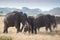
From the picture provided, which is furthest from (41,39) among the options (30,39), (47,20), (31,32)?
(47,20)

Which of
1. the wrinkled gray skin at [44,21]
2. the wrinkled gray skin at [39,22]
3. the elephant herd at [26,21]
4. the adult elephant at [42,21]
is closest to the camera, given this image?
the elephant herd at [26,21]

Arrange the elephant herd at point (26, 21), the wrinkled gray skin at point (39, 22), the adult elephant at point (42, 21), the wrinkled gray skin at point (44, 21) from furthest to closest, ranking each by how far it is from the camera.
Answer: the wrinkled gray skin at point (44, 21) < the adult elephant at point (42, 21) < the wrinkled gray skin at point (39, 22) < the elephant herd at point (26, 21)

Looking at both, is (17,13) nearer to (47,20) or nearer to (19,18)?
(19,18)

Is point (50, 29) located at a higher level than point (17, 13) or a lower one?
lower

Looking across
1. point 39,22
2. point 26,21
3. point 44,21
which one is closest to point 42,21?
point 44,21

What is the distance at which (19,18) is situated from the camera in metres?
Result: 15.0

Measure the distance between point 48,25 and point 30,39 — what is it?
537 cm

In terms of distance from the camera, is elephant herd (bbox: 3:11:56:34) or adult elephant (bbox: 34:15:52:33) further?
adult elephant (bbox: 34:15:52:33)

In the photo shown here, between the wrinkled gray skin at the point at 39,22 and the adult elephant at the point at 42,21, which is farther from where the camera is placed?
the adult elephant at the point at 42,21

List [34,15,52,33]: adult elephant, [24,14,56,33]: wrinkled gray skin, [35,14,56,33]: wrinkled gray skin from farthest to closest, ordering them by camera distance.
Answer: [35,14,56,33]: wrinkled gray skin
[34,15,52,33]: adult elephant
[24,14,56,33]: wrinkled gray skin

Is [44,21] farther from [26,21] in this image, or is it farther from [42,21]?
[26,21]

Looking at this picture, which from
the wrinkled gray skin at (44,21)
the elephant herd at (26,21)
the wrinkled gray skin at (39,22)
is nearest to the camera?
the elephant herd at (26,21)

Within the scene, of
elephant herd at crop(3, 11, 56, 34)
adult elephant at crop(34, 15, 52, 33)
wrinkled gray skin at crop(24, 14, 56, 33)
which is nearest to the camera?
elephant herd at crop(3, 11, 56, 34)

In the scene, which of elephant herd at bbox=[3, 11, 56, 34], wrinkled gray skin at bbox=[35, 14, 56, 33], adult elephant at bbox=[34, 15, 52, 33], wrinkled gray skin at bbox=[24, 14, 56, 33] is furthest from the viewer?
wrinkled gray skin at bbox=[35, 14, 56, 33]
